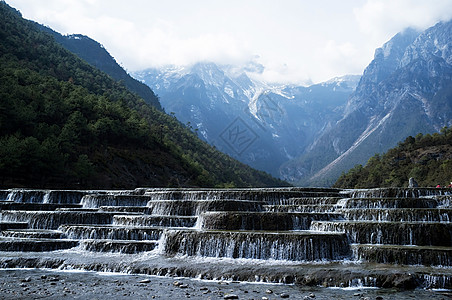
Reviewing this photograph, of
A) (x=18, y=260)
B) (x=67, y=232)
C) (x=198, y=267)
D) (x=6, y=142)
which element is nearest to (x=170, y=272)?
(x=198, y=267)

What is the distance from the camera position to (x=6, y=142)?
199ft

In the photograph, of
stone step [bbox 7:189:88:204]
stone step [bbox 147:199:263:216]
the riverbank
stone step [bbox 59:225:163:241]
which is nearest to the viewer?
the riverbank

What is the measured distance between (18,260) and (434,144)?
368 ft

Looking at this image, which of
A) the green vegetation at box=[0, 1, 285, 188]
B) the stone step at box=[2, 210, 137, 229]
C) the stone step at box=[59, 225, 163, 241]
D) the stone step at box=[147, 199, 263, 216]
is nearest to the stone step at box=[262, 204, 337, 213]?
the stone step at box=[147, 199, 263, 216]

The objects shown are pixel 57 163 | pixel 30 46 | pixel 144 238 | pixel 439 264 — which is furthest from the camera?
pixel 30 46

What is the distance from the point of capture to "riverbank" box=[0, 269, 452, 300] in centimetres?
1485

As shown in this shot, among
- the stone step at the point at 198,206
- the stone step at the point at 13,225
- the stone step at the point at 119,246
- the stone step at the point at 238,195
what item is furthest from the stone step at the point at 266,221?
the stone step at the point at 13,225

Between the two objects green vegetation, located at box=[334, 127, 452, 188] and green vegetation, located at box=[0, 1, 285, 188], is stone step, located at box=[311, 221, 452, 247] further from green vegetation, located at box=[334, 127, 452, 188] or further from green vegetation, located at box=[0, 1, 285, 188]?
green vegetation, located at box=[334, 127, 452, 188]

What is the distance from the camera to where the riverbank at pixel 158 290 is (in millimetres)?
14854

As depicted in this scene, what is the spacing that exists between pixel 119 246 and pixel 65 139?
54.6 metres

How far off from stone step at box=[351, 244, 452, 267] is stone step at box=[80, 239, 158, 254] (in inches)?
434

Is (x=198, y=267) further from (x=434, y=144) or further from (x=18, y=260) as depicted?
(x=434, y=144)

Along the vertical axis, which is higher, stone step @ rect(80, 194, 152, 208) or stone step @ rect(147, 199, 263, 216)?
stone step @ rect(80, 194, 152, 208)

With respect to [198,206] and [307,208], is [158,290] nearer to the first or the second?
[198,206]
